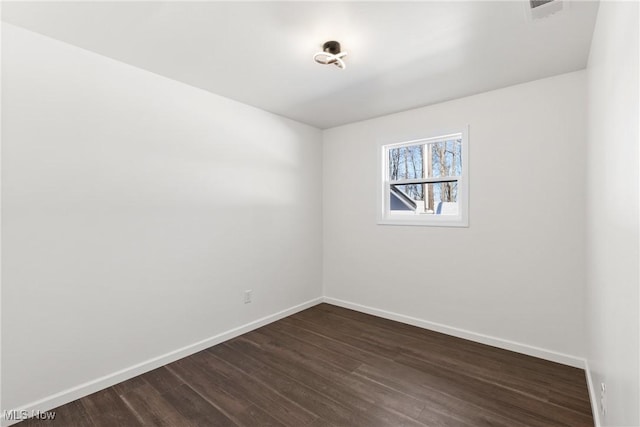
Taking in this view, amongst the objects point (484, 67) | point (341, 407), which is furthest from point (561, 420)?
point (484, 67)

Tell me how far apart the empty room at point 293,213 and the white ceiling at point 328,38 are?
0.06ft

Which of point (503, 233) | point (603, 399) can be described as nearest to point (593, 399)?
point (603, 399)

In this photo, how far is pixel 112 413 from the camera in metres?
1.96

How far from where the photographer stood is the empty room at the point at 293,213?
1789mm

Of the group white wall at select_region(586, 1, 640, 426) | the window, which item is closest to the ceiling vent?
white wall at select_region(586, 1, 640, 426)

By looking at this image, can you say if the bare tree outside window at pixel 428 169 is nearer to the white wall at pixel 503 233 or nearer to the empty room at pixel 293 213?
the empty room at pixel 293 213

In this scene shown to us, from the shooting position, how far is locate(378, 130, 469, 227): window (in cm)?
317

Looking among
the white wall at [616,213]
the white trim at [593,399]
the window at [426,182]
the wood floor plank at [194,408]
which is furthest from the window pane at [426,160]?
the wood floor plank at [194,408]

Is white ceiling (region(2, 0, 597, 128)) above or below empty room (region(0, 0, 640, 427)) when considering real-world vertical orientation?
above

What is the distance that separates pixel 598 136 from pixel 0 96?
3614mm

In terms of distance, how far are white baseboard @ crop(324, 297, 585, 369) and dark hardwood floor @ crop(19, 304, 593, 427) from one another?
0.08 m

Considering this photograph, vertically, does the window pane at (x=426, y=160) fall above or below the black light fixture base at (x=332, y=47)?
below

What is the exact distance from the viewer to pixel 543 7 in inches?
66.6

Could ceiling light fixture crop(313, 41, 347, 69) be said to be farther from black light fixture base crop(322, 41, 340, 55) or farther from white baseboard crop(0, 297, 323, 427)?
white baseboard crop(0, 297, 323, 427)
